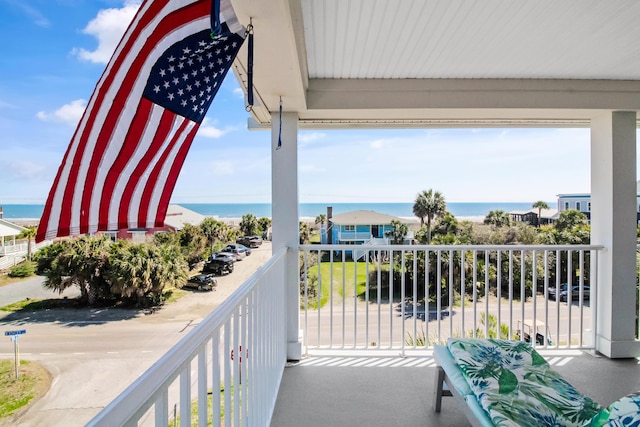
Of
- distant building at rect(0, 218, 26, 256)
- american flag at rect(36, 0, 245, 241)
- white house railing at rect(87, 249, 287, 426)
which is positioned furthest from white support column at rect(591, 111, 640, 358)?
distant building at rect(0, 218, 26, 256)

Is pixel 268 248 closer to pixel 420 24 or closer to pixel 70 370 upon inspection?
pixel 70 370

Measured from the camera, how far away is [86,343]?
1689 mm

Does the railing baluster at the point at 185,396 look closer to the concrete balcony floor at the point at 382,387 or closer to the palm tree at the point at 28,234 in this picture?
the palm tree at the point at 28,234

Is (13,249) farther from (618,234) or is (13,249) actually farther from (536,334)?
(618,234)

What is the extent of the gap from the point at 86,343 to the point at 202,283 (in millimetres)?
651

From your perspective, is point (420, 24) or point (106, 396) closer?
point (106, 396)

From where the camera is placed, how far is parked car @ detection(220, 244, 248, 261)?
2.51m

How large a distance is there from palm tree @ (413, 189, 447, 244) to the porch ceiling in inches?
305

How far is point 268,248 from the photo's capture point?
10.2 feet

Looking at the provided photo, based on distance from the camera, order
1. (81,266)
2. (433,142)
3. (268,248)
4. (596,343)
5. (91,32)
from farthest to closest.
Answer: (433,142)
(596,343)
(268,248)
(91,32)
(81,266)

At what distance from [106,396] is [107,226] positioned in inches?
30.8

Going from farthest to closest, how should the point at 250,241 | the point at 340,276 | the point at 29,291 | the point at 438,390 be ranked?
the point at 340,276 → the point at 250,241 → the point at 438,390 → the point at 29,291

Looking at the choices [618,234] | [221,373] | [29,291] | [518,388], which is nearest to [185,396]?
[221,373]

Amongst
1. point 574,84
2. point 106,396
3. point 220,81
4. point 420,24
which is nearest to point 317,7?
point 420,24
